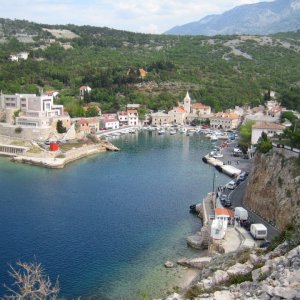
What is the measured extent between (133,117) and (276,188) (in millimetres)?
25687

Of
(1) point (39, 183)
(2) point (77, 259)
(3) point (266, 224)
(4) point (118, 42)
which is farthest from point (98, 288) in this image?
(4) point (118, 42)

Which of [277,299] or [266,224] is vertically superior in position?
[277,299]

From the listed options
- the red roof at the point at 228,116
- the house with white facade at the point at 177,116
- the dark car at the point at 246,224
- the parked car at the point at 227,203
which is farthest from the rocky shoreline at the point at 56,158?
the red roof at the point at 228,116

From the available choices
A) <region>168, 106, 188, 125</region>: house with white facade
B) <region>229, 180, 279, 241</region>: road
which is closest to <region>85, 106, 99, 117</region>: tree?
<region>168, 106, 188, 125</region>: house with white facade

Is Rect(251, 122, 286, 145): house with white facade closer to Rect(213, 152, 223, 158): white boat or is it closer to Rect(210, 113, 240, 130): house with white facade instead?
Rect(213, 152, 223, 158): white boat

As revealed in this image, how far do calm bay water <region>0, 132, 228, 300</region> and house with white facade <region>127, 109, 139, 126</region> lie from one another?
13.2 meters

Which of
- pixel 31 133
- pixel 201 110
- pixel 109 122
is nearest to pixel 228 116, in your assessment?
pixel 201 110

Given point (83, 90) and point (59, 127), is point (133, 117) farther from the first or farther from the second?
point (59, 127)

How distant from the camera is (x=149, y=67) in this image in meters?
49.7

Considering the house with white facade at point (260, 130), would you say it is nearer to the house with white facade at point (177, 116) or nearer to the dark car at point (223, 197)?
the dark car at point (223, 197)

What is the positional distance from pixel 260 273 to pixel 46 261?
7.67 m

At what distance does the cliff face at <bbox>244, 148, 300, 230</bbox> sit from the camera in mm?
13242

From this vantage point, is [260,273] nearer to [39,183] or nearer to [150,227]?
[150,227]

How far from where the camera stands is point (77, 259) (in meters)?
12.8
